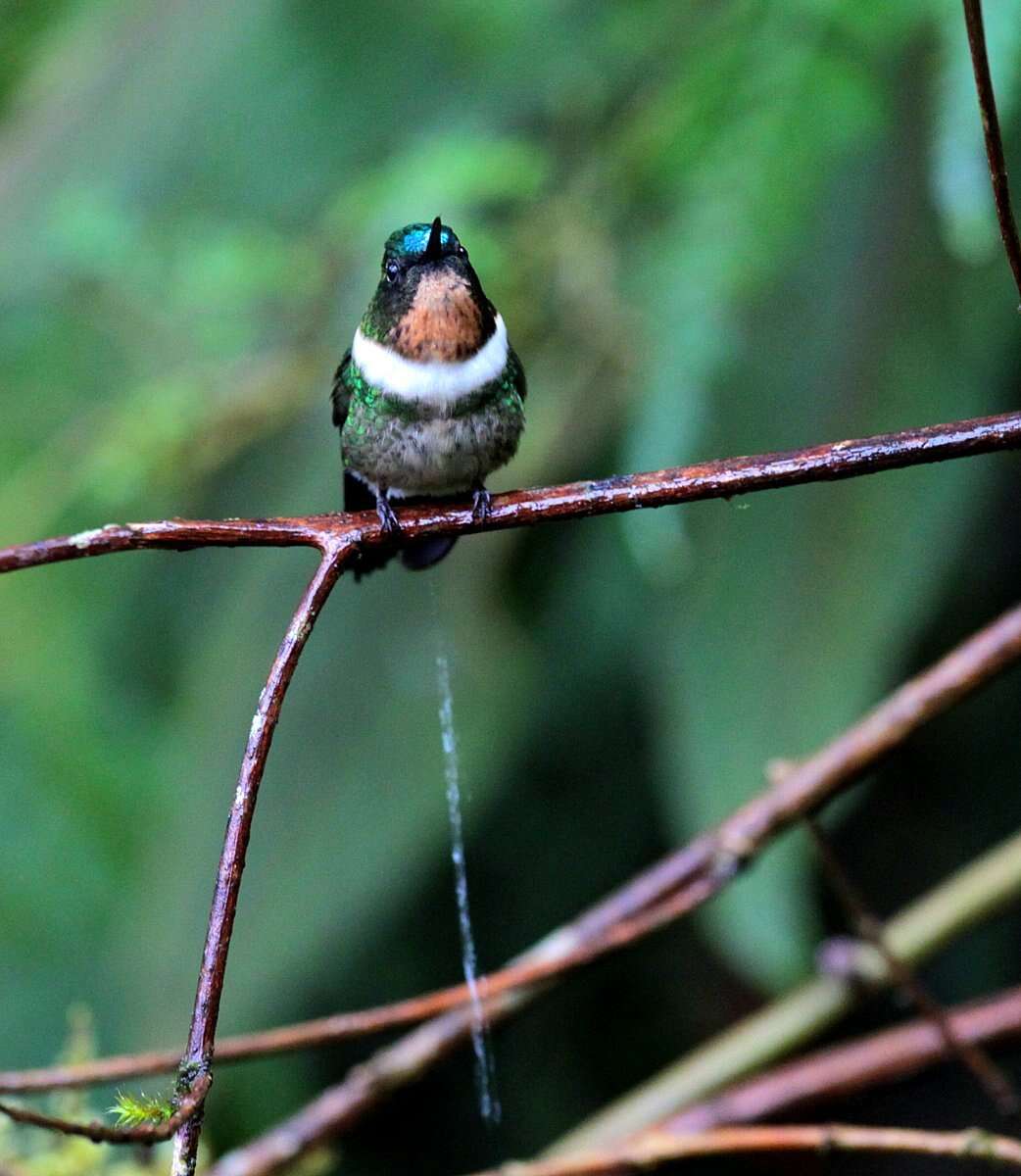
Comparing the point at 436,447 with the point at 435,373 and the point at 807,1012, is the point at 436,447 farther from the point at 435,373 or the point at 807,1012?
the point at 807,1012

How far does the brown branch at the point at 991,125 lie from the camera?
0.83 metres

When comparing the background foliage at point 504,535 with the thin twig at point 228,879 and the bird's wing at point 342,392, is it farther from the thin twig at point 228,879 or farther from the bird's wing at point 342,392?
the thin twig at point 228,879

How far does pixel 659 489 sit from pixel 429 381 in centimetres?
88

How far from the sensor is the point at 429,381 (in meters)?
1.79

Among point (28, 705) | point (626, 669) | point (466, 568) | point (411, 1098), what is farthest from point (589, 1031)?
point (28, 705)

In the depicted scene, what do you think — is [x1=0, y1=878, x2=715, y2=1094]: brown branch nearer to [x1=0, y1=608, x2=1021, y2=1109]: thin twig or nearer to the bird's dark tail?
[x1=0, y1=608, x2=1021, y2=1109]: thin twig

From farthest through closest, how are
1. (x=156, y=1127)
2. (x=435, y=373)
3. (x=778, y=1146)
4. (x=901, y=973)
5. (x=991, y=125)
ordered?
(x=435, y=373)
(x=901, y=973)
(x=778, y=1146)
(x=991, y=125)
(x=156, y=1127)

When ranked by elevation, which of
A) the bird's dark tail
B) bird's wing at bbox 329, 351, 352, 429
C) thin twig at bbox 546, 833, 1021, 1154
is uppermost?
bird's wing at bbox 329, 351, 352, 429

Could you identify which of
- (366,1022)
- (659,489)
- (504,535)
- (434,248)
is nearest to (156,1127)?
(659,489)

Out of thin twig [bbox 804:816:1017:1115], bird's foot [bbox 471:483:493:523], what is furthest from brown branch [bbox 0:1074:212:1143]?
thin twig [bbox 804:816:1017:1115]

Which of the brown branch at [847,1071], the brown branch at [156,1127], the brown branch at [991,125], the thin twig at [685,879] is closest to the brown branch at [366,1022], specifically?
the thin twig at [685,879]

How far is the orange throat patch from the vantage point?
174 centimetres

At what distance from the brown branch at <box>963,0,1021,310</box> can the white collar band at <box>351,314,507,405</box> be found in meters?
0.92

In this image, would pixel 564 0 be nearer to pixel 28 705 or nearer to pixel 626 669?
pixel 626 669
